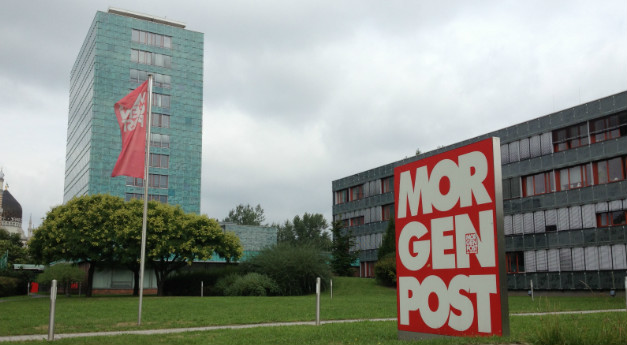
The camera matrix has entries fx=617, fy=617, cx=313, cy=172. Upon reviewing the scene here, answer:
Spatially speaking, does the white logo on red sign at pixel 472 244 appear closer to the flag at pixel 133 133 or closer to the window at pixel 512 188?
the flag at pixel 133 133

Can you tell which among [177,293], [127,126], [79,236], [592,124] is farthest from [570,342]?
[177,293]

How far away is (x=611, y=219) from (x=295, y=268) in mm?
22514

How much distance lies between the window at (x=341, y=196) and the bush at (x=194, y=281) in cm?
2143

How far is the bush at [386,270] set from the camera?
165 feet

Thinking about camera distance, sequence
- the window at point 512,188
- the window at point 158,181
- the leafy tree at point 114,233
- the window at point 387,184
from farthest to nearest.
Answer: the window at point 158,181 → the window at point 387,184 → the window at point 512,188 → the leafy tree at point 114,233

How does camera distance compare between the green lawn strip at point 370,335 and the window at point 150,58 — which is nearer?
the green lawn strip at point 370,335

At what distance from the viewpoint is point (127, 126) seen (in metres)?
19.7

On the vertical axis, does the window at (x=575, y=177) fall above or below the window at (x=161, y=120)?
below

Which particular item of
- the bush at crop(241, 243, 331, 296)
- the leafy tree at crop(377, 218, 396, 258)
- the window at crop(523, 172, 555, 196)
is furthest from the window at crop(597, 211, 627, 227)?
the bush at crop(241, 243, 331, 296)

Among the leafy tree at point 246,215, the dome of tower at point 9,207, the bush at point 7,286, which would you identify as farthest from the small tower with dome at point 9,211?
the bush at point 7,286

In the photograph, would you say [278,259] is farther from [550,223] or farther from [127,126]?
[127,126]

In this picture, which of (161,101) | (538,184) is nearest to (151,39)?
(161,101)

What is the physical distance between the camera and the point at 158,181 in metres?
82.4

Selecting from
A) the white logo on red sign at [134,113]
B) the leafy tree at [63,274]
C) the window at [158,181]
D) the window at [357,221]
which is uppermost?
the window at [158,181]
